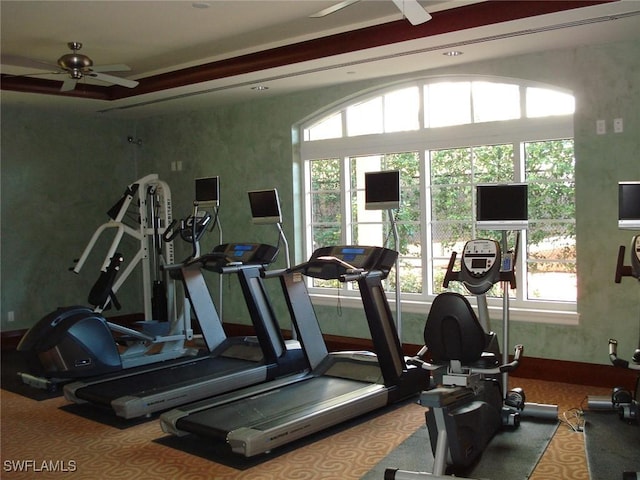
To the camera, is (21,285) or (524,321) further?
(21,285)

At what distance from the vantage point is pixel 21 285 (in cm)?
823

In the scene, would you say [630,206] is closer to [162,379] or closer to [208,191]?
[162,379]

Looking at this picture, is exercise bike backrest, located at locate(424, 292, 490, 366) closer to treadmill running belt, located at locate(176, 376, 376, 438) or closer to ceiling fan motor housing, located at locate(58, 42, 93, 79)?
treadmill running belt, located at locate(176, 376, 376, 438)

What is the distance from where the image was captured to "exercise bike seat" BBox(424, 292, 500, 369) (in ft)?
12.5

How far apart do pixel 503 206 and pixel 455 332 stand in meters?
1.20

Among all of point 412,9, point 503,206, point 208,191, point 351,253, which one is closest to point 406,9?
point 412,9

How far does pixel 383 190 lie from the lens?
18.7 feet

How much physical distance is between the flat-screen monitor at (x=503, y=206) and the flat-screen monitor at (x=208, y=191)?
10.8 feet

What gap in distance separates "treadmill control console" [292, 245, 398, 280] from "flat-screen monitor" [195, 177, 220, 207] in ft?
6.68

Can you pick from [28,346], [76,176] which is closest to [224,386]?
[28,346]

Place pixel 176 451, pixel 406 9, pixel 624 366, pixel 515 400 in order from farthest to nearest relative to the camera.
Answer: pixel 515 400 → pixel 176 451 → pixel 624 366 → pixel 406 9

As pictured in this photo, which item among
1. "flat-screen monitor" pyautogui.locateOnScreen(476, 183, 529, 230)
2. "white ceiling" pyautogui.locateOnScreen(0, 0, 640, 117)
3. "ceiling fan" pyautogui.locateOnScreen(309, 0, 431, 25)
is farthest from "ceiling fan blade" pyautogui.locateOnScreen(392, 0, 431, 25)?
"flat-screen monitor" pyautogui.locateOnScreen(476, 183, 529, 230)

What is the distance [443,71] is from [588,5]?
206cm

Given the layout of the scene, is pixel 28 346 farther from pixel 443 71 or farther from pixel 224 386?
pixel 443 71
